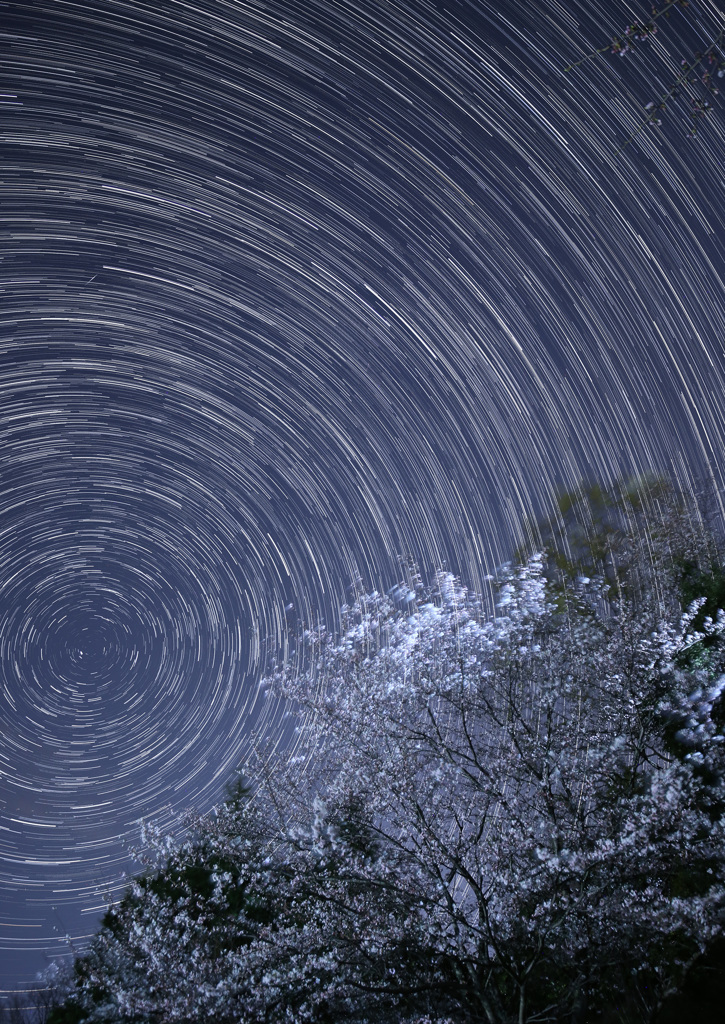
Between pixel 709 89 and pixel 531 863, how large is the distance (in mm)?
8158

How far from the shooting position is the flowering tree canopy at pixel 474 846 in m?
7.31

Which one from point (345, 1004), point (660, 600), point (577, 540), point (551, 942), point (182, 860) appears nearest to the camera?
point (551, 942)

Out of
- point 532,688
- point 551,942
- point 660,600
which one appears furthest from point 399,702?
point 660,600

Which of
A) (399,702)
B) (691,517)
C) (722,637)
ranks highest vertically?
(691,517)

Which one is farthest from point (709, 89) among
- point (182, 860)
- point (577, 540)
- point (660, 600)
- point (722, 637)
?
point (577, 540)

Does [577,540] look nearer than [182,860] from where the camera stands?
No

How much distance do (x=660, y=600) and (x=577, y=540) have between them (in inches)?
213

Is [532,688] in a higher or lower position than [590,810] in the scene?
higher

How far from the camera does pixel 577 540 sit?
715 inches

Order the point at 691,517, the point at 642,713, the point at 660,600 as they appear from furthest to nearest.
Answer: the point at 691,517
the point at 660,600
the point at 642,713

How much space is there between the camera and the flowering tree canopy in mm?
7312

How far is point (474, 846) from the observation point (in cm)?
871

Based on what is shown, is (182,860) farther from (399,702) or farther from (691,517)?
(691,517)

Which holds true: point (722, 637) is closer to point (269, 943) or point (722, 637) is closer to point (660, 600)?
point (660, 600)
